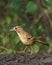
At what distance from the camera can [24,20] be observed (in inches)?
558

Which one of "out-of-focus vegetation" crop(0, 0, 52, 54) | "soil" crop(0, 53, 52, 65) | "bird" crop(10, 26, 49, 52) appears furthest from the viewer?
"out-of-focus vegetation" crop(0, 0, 52, 54)

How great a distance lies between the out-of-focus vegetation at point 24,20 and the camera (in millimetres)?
11273

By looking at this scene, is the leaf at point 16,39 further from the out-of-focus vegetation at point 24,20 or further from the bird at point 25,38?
the bird at point 25,38

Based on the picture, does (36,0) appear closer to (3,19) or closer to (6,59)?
(3,19)

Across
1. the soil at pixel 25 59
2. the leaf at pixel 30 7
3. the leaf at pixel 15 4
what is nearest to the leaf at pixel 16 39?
the soil at pixel 25 59

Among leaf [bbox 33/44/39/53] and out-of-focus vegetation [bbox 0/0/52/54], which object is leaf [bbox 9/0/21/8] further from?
leaf [bbox 33/44/39/53]

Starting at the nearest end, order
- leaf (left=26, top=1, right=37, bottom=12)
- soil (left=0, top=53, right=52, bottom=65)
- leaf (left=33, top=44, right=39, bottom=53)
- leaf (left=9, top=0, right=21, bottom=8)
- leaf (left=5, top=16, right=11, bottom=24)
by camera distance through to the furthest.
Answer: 1. soil (left=0, top=53, right=52, bottom=65)
2. leaf (left=33, top=44, right=39, bottom=53)
3. leaf (left=26, top=1, right=37, bottom=12)
4. leaf (left=9, top=0, right=21, bottom=8)
5. leaf (left=5, top=16, right=11, bottom=24)

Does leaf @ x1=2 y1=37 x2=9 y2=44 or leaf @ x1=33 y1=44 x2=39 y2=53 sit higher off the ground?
leaf @ x1=2 y1=37 x2=9 y2=44

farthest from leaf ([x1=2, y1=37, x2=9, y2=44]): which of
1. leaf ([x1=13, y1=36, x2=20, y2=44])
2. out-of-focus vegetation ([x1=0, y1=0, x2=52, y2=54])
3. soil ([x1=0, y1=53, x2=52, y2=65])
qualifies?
soil ([x1=0, y1=53, x2=52, y2=65])

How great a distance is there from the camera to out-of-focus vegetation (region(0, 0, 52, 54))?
11.3 meters

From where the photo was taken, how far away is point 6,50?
11125 millimetres

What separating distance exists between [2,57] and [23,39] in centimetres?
47

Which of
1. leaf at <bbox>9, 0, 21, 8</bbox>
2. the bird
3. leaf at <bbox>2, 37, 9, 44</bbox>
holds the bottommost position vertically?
the bird

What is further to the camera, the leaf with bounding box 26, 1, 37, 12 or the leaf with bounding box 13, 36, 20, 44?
the leaf with bounding box 26, 1, 37, 12
